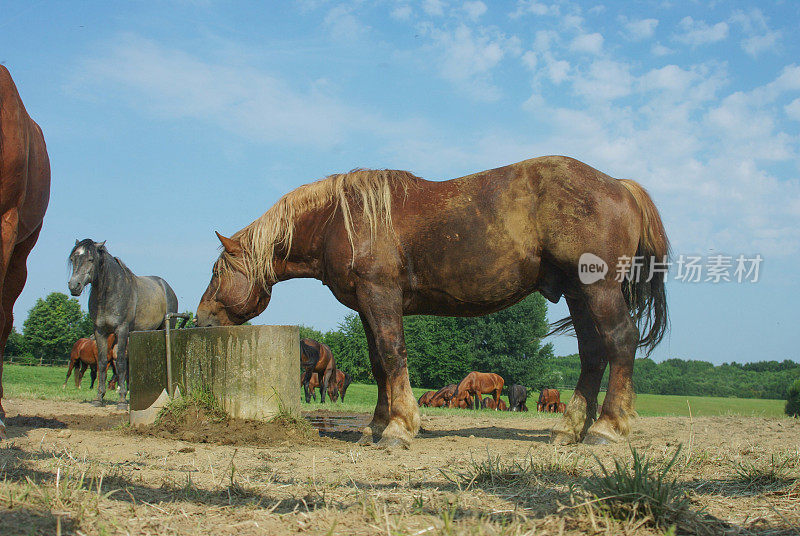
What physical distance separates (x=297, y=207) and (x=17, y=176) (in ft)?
8.19

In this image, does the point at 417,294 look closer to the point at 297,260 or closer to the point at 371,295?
the point at 371,295

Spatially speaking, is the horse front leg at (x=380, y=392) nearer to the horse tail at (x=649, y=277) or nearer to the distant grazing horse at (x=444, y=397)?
the horse tail at (x=649, y=277)

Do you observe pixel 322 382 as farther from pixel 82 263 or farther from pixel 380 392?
pixel 380 392

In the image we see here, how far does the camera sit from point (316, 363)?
21016mm

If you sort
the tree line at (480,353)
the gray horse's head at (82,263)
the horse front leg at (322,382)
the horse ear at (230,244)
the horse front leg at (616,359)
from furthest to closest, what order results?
1. the tree line at (480,353)
2. the horse front leg at (322,382)
3. the gray horse's head at (82,263)
4. the horse ear at (230,244)
5. the horse front leg at (616,359)

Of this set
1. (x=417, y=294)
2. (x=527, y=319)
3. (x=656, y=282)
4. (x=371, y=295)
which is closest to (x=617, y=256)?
(x=656, y=282)

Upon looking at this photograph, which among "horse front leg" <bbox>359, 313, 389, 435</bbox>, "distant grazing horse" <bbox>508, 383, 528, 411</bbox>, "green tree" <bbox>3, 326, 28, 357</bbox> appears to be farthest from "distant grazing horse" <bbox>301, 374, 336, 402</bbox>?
"green tree" <bbox>3, 326, 28, 357</bbox>

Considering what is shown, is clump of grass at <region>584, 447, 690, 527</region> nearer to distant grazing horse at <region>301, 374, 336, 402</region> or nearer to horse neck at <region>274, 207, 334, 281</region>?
horse neck at <region>274, 207, 334, 281</region>

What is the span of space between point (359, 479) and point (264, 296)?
3.44 metres

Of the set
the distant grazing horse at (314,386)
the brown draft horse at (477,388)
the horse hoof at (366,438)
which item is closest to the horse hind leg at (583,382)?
the horse hoof at (366,438)

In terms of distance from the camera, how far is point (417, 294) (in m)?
5.69

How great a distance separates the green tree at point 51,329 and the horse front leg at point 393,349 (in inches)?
2439

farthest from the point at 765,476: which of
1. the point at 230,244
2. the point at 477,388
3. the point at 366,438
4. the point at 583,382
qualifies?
the point at 477,388

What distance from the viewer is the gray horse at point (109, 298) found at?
9.13 meters
